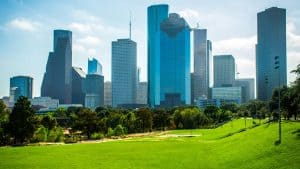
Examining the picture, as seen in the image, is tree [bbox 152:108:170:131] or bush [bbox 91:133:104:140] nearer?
bush [bbox 91:133:104:140]

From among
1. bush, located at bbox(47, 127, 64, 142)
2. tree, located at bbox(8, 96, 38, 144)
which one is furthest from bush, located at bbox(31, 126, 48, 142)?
tree, located at bbox(8, 96, 38, 144)

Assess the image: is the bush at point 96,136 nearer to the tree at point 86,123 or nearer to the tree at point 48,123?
the tree at point 86,123

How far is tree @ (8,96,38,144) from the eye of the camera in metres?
78.7

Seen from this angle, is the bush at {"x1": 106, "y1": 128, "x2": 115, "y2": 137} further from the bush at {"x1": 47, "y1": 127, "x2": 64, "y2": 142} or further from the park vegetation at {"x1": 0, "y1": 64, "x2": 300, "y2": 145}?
the bush at {"x1": 47, "y1": 127, "x2": 64, "y2": 142}

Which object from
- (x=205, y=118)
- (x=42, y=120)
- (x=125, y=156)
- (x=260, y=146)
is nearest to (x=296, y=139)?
(x=260, y=146)

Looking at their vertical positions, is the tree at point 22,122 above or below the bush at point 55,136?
above

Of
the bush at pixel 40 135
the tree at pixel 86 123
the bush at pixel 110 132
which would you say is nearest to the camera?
Answer: the bush at pixel 40 135

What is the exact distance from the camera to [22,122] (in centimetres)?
7962

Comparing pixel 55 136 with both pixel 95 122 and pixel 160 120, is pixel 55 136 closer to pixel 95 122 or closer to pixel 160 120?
pixel 95 122

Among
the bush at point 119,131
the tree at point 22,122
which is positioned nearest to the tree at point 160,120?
the bush at point 119,131

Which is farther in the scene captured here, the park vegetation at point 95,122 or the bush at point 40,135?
the bush at point 40,135

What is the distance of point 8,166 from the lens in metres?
41.7

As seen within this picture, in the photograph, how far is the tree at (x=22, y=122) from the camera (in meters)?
78.7

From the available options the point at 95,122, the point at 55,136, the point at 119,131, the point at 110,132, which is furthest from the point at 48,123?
the point at 119,131
